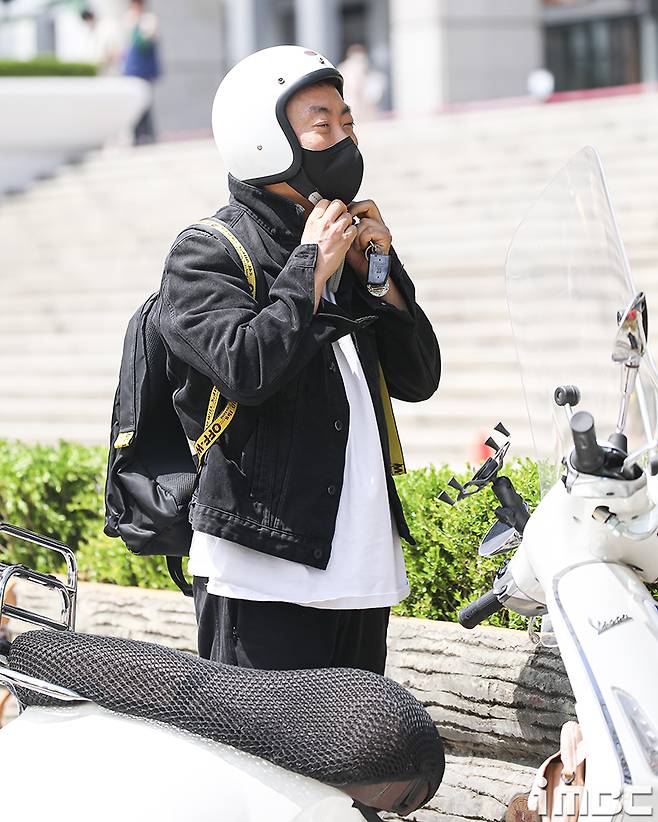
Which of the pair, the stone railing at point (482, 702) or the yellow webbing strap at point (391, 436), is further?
the stone railing at point (482, 702)

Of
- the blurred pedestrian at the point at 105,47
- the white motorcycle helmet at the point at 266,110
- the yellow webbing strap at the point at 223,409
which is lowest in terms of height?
the yellow webbing strap at the point at 223,409

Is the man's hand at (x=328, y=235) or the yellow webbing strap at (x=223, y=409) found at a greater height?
the man's hand at (x=328, y=235)

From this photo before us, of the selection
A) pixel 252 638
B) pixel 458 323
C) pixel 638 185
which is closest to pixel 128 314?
pixel 458 323

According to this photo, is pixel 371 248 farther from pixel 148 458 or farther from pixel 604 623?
pixel 604 623

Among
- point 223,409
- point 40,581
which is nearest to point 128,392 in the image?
point 223,409

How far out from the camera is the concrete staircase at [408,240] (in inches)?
341

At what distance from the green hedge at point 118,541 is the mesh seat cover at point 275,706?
1399mm

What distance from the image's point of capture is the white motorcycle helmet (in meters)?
2.68

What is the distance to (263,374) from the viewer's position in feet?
8.35

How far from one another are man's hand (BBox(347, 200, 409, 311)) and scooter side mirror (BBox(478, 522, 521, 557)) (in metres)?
0.57

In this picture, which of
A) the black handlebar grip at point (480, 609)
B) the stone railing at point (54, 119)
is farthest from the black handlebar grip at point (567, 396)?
the stone railing at point (54, 119)

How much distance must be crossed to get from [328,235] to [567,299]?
0.53m

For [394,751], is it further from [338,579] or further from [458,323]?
[458,323]

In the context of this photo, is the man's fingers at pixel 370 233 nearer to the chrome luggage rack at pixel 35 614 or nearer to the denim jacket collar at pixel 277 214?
the denim jacket collar at pixel 277 214
